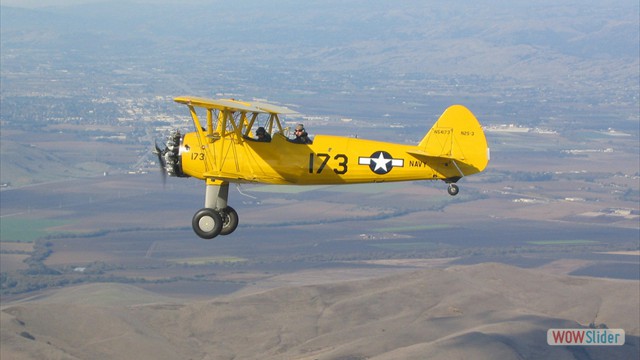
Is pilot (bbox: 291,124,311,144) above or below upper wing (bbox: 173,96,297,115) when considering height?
below

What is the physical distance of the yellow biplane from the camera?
36.2 meters

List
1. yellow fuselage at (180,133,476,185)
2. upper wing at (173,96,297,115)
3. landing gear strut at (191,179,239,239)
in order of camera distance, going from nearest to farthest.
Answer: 1. upper wing at (173,96,297,115)
2. yellow fuselage at (180,133,476,185)
3. landing gear strut at (191,179,239,239)

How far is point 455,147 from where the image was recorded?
3619 cm

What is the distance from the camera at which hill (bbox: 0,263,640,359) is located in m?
101

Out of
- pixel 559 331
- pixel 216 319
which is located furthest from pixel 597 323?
pixel 216 319

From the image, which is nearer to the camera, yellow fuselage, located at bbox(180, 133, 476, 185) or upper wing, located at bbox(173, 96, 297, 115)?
upper wing, located at bbox(173, 96, 297, 115)

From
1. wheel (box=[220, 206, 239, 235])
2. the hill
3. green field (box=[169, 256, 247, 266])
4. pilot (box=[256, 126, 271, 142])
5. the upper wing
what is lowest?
green field (box=[169, 256, 247, 266])

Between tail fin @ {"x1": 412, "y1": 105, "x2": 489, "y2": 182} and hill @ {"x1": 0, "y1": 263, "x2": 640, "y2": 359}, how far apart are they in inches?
2372

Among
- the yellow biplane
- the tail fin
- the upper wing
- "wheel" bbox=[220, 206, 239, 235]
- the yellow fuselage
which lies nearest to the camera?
the upper wing

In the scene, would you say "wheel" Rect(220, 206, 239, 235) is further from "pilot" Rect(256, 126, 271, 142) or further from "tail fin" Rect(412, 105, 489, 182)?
"tail fin" Rect(412, 105, 489, 182)

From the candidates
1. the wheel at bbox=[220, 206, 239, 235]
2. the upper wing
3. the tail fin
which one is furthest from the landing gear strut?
the tail fin

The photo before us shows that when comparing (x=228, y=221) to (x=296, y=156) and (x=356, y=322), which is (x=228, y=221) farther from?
(x=356, y=322)

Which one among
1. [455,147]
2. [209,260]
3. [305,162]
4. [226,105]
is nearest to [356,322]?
[209,260]

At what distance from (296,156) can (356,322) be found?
79009 millimetres
